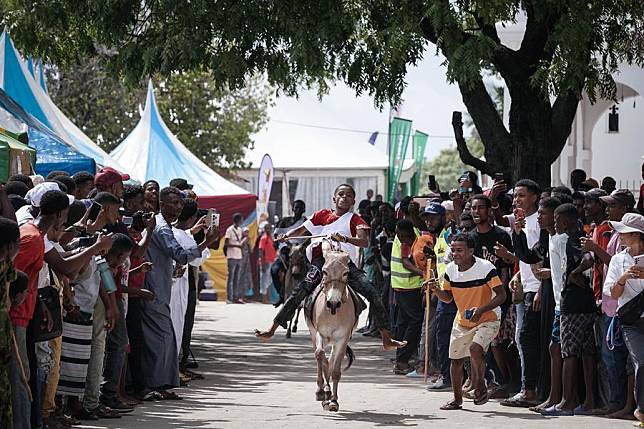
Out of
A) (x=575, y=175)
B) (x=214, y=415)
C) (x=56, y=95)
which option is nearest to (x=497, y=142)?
(x=575, y=175)

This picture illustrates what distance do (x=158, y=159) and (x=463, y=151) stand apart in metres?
10.7

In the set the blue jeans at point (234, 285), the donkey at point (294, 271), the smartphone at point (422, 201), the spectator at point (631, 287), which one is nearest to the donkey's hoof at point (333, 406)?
the spectator at point (631, 287)

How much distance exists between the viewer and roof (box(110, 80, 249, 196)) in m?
28.0

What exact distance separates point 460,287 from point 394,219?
7260 mm

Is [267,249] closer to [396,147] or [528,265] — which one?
[396,147]

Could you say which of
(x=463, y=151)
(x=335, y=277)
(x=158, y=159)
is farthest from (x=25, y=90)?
(x=335, y=277)

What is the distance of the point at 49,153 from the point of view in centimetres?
1717

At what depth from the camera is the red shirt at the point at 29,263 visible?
29.8ft

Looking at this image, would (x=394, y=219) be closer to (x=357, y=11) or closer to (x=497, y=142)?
(x=497, y=142)

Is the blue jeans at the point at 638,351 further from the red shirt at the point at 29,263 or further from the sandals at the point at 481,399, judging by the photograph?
the red shirt at the point at 29,263

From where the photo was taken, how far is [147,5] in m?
18.5

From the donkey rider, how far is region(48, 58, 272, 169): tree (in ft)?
78.5

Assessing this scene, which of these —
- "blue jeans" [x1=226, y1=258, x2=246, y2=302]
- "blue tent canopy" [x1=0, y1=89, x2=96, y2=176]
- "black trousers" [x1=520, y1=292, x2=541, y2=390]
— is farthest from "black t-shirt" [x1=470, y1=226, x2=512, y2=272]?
"blue jeans" [x1=226, y1=258, x2=246, y2=302]

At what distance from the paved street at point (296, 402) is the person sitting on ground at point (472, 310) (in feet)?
1.31
